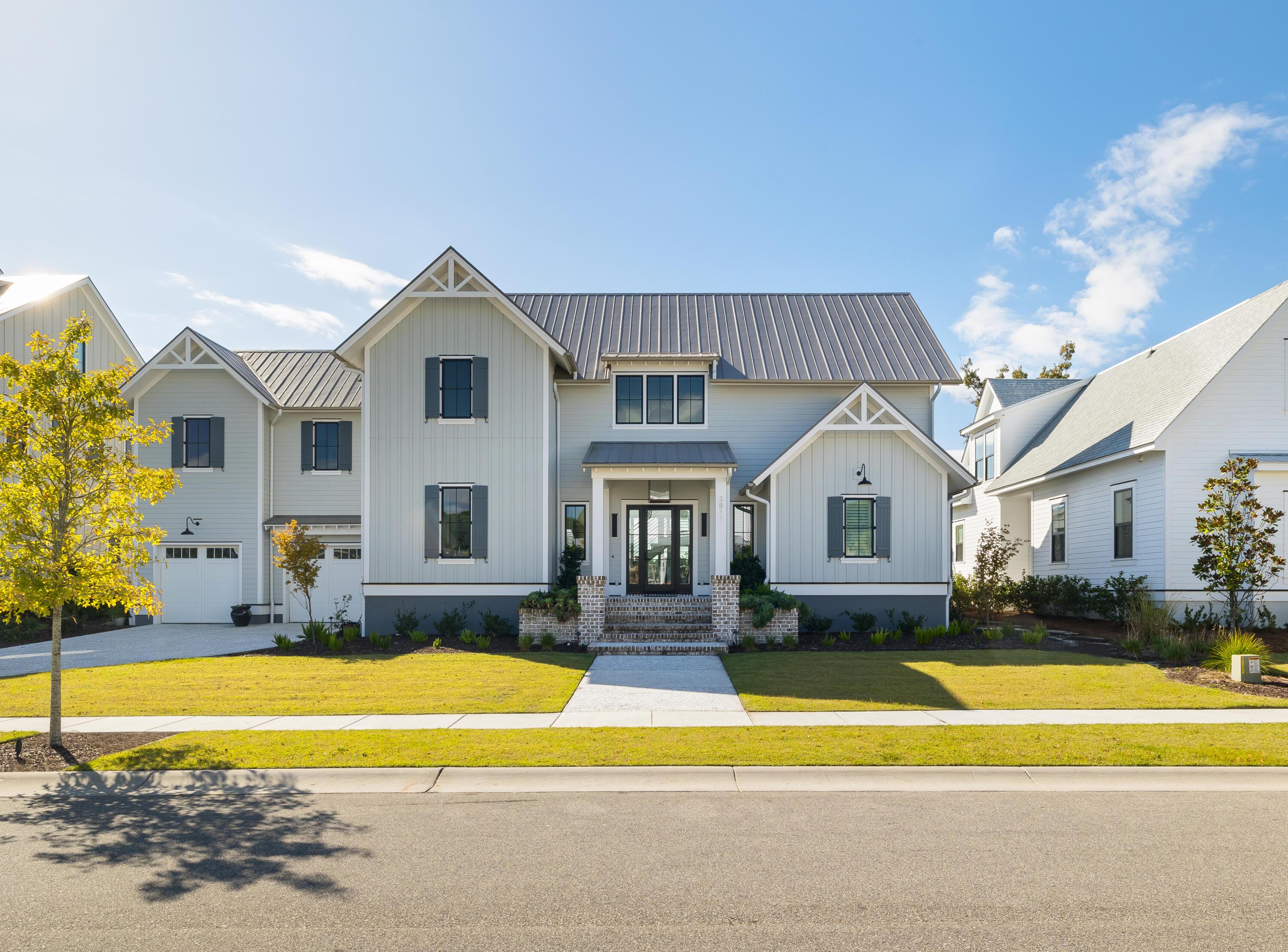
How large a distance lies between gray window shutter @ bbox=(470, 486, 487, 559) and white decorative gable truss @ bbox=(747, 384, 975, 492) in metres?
6.40

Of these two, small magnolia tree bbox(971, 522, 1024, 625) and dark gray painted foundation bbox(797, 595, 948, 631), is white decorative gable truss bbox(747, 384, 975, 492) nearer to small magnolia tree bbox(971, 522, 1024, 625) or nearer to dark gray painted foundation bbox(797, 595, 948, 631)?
small magnolia tree bbox(971, 522, 1024, 625)

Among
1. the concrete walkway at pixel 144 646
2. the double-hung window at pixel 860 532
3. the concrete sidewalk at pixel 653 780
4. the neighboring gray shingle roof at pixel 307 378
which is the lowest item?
the concrete walkway at pixel 144 646

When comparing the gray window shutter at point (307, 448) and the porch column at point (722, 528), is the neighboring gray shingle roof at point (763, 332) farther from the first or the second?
the gray window shutter at point (307, 448)

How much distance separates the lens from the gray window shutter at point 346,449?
23.2m

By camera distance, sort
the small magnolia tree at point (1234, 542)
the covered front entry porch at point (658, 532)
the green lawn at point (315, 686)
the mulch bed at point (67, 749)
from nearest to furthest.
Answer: the mulch bed at point (67, 749) < the green lawn at point (315, 686) < the small magnolia tree at point (1234, 542) < the covered front entry porch at point (658, 532)

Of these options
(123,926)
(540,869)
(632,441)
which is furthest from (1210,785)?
(632,441)

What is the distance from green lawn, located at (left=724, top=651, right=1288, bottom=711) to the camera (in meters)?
10.8

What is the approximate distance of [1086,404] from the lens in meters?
25.6

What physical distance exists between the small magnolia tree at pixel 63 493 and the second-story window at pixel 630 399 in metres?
12.9

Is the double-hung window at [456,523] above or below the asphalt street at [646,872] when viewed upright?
above

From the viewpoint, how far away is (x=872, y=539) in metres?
19.0

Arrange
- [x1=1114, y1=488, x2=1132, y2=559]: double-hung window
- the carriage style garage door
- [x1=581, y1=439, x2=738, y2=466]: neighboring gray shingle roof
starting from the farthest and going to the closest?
the carriage style garage door, [x1=1114, y1=488, x2=1132, y2=559]: double-hung window, [x1=581, y1=439, x2=738, y2=466]: neighboring gray shingle roof

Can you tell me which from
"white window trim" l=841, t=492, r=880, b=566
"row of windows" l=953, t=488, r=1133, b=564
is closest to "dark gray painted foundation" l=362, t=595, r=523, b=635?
"white window trim" l=841, t=492, r=880, b=566

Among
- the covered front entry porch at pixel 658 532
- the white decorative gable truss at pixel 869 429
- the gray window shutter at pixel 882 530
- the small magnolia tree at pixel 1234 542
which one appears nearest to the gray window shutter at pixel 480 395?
the covered front entry porch at pixel 658 532
